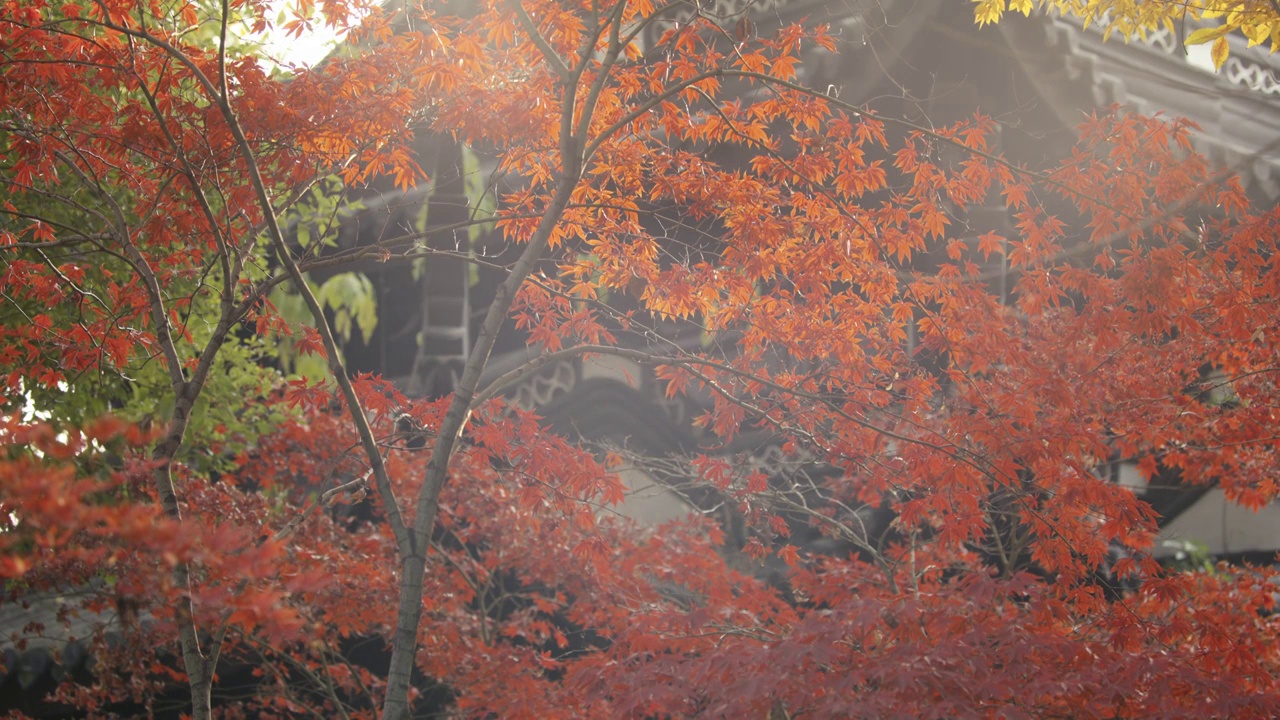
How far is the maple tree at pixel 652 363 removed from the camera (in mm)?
5516

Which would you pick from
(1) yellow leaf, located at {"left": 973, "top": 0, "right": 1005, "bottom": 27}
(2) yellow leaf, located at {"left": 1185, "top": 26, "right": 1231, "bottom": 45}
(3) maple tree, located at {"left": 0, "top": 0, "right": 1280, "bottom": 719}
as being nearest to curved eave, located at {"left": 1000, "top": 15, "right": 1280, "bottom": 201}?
(3) maple tree, located at {"left": 0, "top": 0, "right": 1280, "bottom": 719}

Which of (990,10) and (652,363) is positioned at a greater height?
(990,10)

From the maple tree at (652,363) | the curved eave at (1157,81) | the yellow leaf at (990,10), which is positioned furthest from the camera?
the curved eave at (1157,81)

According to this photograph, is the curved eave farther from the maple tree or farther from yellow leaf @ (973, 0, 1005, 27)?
yellow leaf @ (973, 0, 1005, 27)

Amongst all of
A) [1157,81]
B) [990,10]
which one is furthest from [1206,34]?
[1157,81]

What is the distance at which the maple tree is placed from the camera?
18.1 ft

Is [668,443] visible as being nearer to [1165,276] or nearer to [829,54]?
[829,54]

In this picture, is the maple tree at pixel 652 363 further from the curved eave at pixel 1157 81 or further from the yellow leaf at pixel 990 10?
the curved eave at pixel 1157 81

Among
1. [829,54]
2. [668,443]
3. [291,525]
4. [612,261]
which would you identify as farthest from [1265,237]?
[668,443]

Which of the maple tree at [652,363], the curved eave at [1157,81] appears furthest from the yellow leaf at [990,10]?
the curved eave at [1157,81]

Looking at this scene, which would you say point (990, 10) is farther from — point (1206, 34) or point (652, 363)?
point (652, 363)

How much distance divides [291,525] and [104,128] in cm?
274

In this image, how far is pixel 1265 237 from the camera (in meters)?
7.20

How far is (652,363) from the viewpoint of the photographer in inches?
241
